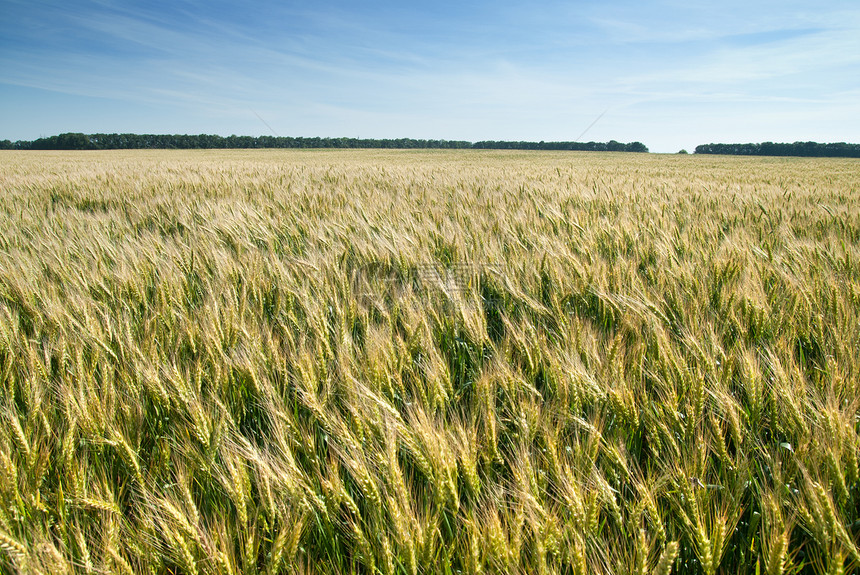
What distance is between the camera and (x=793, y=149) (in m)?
55.0

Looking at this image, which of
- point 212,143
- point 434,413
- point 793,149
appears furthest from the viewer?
point 212,143

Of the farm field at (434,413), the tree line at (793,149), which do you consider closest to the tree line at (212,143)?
the tree line at (793,149)

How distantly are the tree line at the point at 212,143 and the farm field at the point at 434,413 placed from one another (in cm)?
6836

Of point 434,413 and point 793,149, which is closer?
point 434,413

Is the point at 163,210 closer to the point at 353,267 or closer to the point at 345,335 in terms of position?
the point at 353,267

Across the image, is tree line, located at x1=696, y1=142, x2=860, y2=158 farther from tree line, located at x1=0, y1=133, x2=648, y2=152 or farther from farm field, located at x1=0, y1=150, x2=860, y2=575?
farm field, located at x1=0, y1=150, x2=860, y2=575

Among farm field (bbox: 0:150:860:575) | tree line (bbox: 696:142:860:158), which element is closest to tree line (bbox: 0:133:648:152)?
tree line (bbox: 696:142:860:158)

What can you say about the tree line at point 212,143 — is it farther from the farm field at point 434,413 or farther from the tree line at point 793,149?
the farm field at point 434,413

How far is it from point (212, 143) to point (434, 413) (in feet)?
254

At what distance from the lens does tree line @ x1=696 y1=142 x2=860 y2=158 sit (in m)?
51.0

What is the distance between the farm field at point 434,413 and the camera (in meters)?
0.85

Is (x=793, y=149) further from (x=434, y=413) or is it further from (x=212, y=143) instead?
(x=212, y=143)

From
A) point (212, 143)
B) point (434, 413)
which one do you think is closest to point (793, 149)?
point (434, 413)

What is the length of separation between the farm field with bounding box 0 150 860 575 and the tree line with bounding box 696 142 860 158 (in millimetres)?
64259
